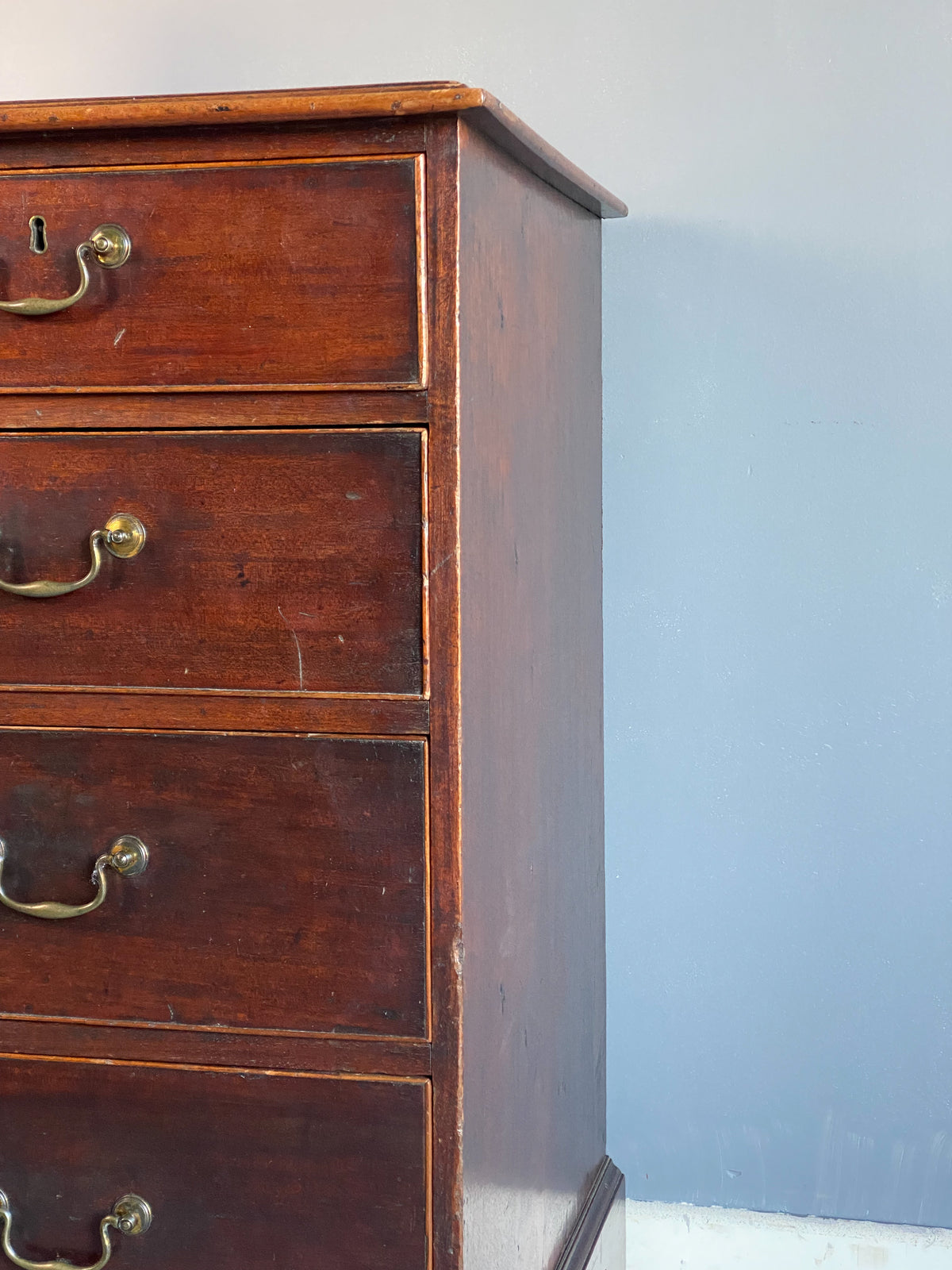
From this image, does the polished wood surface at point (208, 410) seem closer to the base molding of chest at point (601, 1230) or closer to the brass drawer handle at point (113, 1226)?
the brass drawer handle at point (113, 1226)

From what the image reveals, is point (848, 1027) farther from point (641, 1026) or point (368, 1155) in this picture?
point (368, 1155)

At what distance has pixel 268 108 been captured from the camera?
865 millimetres

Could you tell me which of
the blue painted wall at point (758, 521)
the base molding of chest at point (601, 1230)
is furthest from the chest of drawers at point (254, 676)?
the blue painted wall at point (758, 521)

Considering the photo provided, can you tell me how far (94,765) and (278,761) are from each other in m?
0.14

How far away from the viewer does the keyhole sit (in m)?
0.92

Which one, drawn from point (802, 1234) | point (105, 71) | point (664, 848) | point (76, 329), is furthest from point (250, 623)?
point (802, 1234)

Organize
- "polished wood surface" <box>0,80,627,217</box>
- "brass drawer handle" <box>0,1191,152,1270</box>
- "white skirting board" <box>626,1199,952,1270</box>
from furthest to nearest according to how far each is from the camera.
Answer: "white skirting board" <box>626,1199,952,1270</box> < "brass drawer handle" <box>0,1191,152,1270</box> < "polished wood surface" <box>0,80,627,217</box>

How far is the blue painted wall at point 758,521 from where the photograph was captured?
1339 mm

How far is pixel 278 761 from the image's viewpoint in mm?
933

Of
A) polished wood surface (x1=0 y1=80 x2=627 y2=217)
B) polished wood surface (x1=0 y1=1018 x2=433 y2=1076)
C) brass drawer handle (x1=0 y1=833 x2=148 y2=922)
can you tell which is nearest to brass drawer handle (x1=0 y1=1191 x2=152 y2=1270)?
polished wood surface (x1=0 y1=1018 x2=433 y2=1076)

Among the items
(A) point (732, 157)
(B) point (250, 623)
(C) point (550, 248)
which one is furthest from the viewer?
(A) point (732, 157)

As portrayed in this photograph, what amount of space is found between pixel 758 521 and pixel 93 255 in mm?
745

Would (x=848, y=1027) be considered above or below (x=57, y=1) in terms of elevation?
below

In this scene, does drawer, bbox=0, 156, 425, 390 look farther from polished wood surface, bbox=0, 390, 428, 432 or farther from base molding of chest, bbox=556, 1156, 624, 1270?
base molding of chest, bbox=556, 1156, 624, 1270
